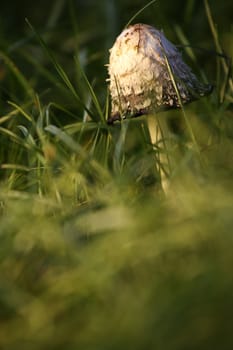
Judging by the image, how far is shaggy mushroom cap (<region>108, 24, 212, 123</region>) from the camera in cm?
176

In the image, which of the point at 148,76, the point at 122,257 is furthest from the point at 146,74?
the point at 122,257

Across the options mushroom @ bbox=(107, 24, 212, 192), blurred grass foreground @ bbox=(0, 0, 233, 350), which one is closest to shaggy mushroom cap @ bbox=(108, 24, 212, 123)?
mushroom @ bbox=(107, 24, 212, 192)

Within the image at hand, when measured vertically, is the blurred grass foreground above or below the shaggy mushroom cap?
below

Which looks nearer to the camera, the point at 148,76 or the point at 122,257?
the point at 122,257

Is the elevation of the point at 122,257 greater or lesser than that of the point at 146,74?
lesser

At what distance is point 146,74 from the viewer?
176cm

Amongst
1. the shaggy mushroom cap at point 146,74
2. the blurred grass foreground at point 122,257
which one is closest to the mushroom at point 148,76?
the shaggy mushroom cap at point 146,74

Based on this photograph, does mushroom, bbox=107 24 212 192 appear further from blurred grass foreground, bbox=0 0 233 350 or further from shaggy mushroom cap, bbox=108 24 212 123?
blurred grass foreground, bbox=0 0 233 350

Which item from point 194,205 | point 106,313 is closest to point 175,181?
point 194,205

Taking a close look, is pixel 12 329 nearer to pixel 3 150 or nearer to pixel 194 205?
pixel 194 205

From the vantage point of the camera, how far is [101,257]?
1.12 m

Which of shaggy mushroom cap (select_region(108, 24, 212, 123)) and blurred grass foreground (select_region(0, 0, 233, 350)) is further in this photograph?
shaggy mushroom cap (select_region(108, 24, 212, 123))

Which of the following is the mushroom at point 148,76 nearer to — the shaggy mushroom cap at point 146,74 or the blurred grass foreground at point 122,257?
the shaggy mushroom cap at point 146,74

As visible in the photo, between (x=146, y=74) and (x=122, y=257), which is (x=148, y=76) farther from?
(x=122, y=257)
